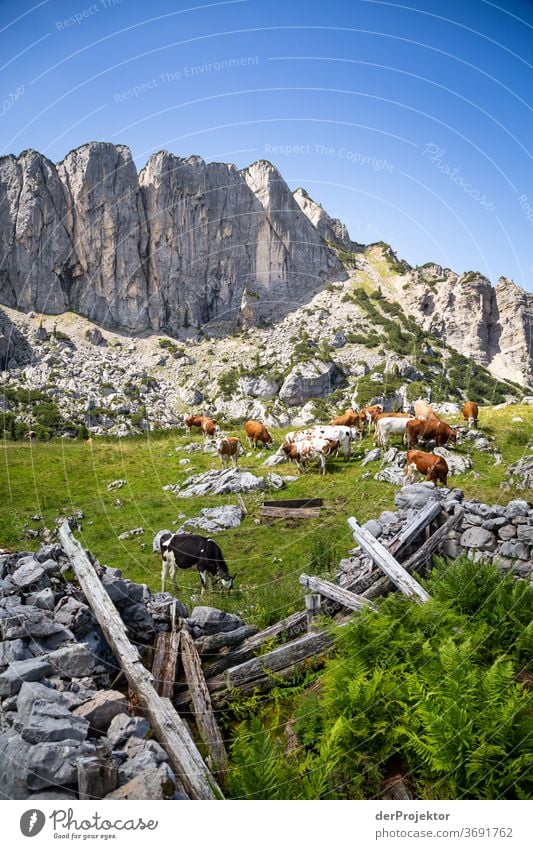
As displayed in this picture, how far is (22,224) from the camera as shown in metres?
78.4

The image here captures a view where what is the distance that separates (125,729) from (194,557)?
5112mm

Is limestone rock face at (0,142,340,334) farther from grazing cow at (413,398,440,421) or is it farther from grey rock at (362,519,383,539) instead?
grey rock at (362,519,383,539)

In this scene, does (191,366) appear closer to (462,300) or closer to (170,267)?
(462,300)

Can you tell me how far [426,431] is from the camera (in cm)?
1753

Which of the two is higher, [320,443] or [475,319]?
[475,319]

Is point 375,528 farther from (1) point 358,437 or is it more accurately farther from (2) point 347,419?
(2) point 347,419

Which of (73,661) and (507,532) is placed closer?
(73,661)

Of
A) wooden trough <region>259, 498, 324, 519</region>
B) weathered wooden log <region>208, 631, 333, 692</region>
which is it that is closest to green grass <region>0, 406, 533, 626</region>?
wooden trough <region>259, 498, 324, 519</region>

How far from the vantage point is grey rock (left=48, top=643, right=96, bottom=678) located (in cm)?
564

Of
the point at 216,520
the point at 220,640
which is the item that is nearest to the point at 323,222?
the point at 216,520

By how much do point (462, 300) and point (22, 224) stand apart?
272ft

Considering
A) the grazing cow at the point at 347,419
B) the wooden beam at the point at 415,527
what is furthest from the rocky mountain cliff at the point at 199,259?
the grazing cow at the point at 347,419

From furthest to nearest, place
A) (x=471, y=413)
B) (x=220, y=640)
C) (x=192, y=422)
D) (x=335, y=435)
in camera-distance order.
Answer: (x=192, y=422) < (x=471, y=413) < (x=335, y=435) < (x=220, y=640)
